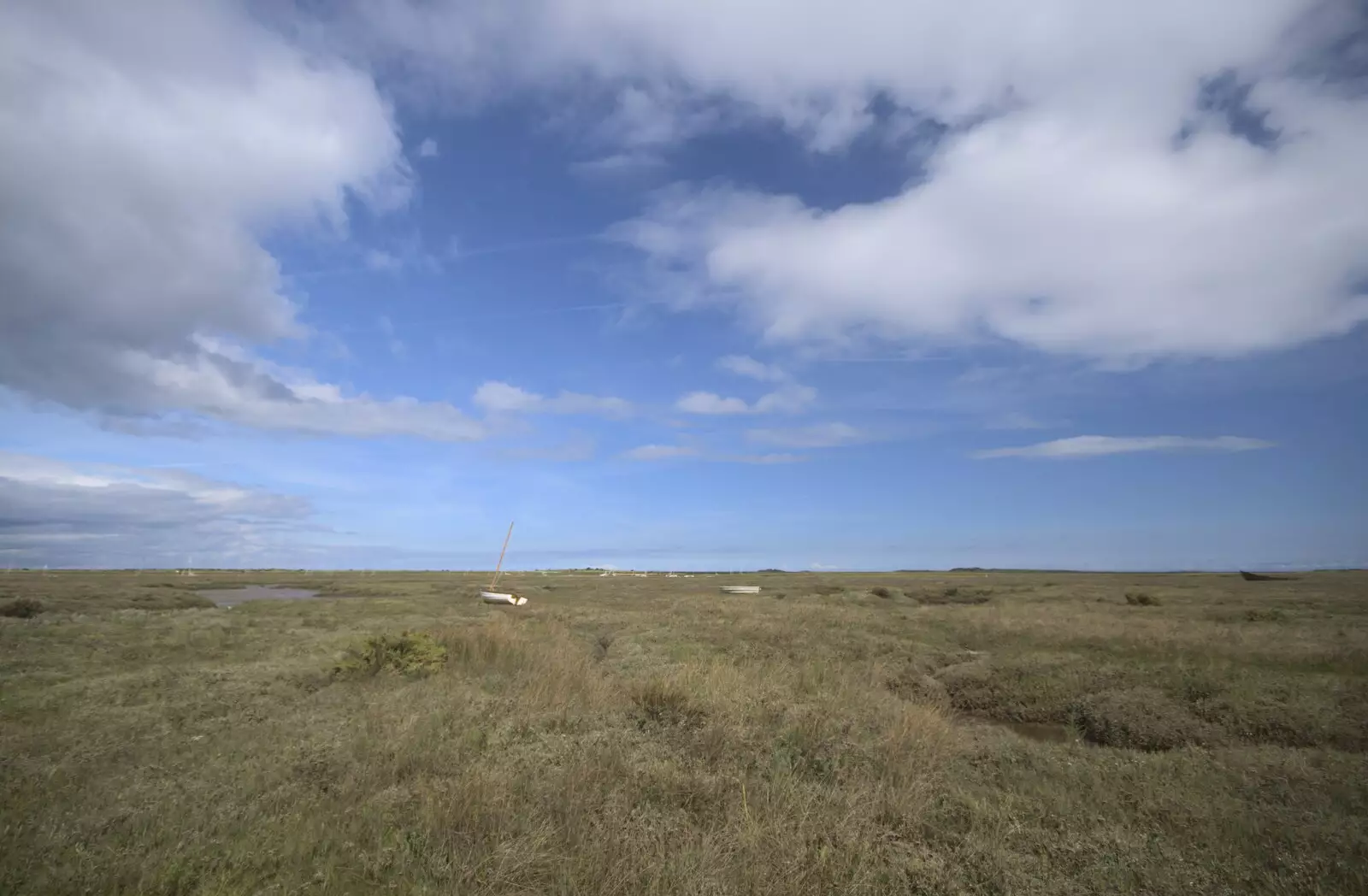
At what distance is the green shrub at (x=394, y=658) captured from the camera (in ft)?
43.1

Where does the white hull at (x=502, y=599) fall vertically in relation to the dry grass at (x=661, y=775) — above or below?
above

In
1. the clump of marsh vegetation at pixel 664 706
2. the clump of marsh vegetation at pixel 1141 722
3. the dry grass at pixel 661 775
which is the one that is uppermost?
the clump of marsh vegetation at pixel 664 706

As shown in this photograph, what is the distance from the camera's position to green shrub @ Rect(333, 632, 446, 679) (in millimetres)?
13133

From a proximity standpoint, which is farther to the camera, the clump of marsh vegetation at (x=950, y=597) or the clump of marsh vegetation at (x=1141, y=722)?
the clump of marsh vegetation at (x=950, y=597)

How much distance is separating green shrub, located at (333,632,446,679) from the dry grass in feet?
0.31

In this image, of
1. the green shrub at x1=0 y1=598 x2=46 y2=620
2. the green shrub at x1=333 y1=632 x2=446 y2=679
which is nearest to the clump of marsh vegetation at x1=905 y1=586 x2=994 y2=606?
the green shrub at x1=333 y1=632 x2=446 y2=679

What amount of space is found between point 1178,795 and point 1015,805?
1947 mm

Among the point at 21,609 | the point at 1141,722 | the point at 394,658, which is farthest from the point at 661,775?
the point at 21,609

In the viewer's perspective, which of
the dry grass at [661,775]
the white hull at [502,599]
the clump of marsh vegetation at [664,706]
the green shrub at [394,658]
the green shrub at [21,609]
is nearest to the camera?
the dry grass at [661,775]

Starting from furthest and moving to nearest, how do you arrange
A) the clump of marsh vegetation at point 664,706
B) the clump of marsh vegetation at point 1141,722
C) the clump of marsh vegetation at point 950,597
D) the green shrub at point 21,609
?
the clump of marsh vegetation at point 950,597
the green shrub at point 21,609
the clump of marsh vegetation at point 1141,722
the clump of marsh vegetation at point 664,706

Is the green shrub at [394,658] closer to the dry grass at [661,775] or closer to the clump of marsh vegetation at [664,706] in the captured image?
the dry grass at [661,775]

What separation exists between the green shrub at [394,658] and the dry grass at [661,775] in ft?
0.31

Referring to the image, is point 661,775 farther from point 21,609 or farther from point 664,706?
point 21,609

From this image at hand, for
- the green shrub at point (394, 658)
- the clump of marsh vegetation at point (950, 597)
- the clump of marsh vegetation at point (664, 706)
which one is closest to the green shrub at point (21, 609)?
the green shrub at point (394, 658)
